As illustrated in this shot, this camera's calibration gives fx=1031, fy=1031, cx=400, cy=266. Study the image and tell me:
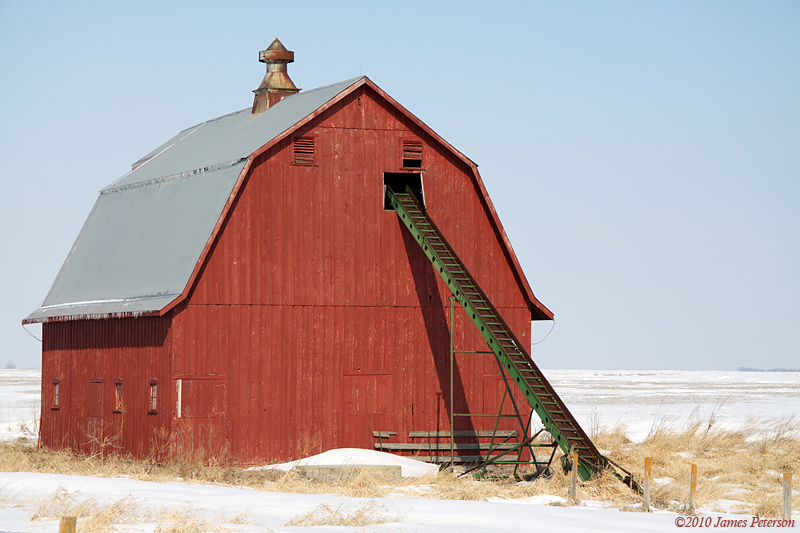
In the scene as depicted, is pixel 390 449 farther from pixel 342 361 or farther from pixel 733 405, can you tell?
pixel 733 405

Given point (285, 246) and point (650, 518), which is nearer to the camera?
point (650, 518)

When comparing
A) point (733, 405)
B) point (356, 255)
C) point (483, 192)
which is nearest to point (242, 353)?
point (356, 255)

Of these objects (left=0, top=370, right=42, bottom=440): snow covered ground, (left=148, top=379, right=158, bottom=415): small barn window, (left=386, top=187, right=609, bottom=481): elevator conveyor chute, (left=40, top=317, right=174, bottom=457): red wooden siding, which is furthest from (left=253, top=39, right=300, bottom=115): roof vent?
(left=0, top=370, right=42, bottom=440): snow covered ground

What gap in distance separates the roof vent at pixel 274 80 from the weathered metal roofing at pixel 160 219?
51 cm

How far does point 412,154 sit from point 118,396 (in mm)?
9045

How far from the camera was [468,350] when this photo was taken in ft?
80.7

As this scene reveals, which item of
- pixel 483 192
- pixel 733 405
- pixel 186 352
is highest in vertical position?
pixel 483 192

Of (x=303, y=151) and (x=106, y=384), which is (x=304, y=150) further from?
(x=106, y=384)

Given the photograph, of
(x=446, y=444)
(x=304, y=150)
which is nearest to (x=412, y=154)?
(x=304, y=150)

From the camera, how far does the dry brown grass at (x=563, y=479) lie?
730 inches

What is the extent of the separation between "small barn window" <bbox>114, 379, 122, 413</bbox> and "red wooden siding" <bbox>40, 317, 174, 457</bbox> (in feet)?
0.29

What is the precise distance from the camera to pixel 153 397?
2291cm

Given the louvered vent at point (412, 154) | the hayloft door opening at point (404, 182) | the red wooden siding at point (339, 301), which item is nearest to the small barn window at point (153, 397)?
the red wooden siding at point (339, 301)

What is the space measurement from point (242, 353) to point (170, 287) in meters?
2.15
